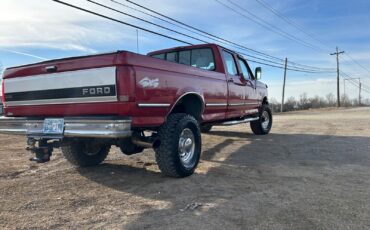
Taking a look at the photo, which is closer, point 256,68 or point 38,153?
point 38,153

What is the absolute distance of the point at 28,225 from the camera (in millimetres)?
3557

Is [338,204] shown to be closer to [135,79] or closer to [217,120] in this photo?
[135,79]

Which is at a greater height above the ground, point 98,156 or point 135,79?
point 135,79

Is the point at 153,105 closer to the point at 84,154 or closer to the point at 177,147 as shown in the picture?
the point at 177,147

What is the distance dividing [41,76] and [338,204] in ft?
13.5

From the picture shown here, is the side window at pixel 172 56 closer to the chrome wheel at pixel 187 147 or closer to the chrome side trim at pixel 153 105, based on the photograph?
the chrome wheel at pixel 187 147

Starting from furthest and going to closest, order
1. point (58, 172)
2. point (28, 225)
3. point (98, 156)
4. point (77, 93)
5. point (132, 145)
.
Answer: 1. point (98, 156)
2. point (58, 172)
3. point (132, 145)
4. point (77, 93)
5. point (28, 225)

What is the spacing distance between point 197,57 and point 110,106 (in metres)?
3.53

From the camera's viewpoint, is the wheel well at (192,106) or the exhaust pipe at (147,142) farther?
the wheel well at (192,106)

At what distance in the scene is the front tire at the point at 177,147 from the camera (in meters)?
5.02

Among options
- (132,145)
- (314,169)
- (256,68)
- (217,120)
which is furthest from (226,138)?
(132,145)

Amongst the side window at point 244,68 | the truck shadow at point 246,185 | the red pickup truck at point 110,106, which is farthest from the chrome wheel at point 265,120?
the red pickup truck at point 110,106

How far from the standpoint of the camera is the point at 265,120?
1130cm

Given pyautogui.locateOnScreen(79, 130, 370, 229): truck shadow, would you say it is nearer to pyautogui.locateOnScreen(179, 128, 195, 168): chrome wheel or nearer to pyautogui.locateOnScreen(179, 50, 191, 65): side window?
pyautogui.locateOnScreen(179, 128, 195, 168): chrome wheel
